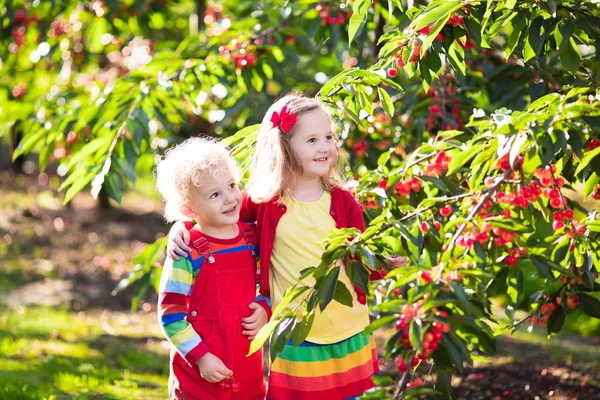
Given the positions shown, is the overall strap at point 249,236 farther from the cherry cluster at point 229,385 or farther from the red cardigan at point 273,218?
the cherry cluster at point 229,385

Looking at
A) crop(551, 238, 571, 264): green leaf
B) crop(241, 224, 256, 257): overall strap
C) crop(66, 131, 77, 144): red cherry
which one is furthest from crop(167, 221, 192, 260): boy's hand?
crop(66, 131, 77, 144): red cherry

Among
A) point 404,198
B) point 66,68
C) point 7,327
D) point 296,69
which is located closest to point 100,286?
point 7,327

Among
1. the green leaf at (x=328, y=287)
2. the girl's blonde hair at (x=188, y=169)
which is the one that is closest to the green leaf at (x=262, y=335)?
the green leaf at (x=328, y=287)

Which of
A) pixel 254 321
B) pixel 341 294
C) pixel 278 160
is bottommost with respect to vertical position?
pixel 254 321

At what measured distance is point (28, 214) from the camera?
9.93 m

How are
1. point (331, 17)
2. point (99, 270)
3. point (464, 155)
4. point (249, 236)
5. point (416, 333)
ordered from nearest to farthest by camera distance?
1. point (416, 333)
2. point (464, 155)
3. point (249, 236)
4. point (331, 17)
5. point (99, 270)

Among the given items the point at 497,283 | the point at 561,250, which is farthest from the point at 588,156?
the point at 497,283

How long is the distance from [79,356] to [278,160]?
10.3 feet

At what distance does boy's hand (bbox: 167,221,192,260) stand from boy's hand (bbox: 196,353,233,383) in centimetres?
38

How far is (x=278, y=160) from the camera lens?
9.91 ft

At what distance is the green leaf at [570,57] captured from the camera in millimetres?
2826

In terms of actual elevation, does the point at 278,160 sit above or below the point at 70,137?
below

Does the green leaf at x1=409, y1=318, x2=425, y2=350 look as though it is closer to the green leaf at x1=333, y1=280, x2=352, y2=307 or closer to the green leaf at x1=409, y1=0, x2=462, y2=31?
the green leaf at x1=333, y1=280, x2=352, y2=307

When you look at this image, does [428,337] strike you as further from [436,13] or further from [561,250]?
[436,13]
